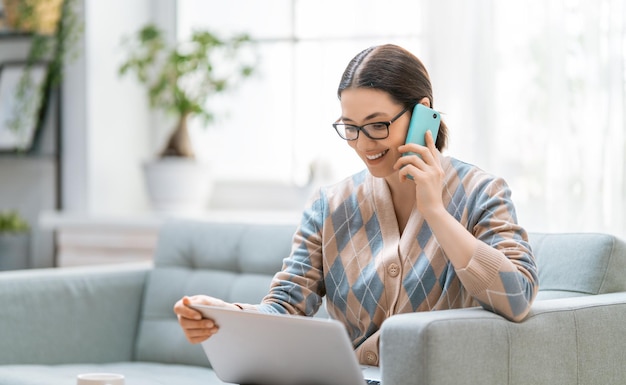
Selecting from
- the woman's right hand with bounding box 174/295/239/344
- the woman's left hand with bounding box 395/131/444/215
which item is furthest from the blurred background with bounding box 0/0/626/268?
the woman's right hand with bounding box 174/295/239/344

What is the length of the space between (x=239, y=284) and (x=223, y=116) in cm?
130

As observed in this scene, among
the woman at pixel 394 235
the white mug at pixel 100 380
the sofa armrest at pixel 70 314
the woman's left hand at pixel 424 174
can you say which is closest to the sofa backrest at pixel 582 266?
the woman at pixel 394 235

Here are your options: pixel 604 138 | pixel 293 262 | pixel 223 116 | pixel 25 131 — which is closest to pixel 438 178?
pixel 293 262

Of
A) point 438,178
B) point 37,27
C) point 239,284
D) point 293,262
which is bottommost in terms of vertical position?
point 239,284

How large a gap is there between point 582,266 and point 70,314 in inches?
52.9

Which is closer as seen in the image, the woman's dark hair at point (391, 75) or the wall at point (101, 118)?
the woman's dark hair at point (391, 75)

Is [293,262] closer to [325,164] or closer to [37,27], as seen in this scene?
[325,164]

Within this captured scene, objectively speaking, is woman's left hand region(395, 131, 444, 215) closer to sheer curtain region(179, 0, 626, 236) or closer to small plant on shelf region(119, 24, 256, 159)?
sheer curtain region(179, 0, 626, 236)

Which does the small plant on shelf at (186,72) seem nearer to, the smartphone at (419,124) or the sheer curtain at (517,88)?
the sheer curtain at (517,88)

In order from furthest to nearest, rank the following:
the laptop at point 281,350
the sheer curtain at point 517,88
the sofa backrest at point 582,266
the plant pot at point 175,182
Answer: the plant pot at point 175,182 → the sheer curtain at point 517,88 → the sofa backrest at point 582,266 → the laptop at point 281,350

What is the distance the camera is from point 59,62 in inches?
141

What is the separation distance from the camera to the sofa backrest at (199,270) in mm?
2525

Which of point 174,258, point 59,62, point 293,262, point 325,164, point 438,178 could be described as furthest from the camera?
point 59,62

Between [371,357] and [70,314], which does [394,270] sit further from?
[70,314]
